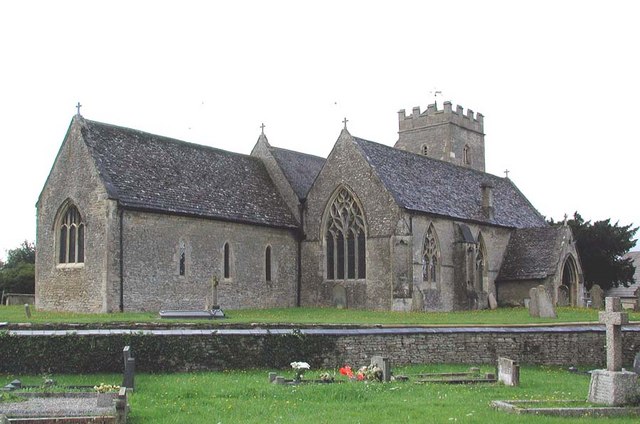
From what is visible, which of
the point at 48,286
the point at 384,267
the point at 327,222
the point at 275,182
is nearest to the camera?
the point at 48,286

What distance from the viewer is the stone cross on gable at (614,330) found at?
15500 millimetres

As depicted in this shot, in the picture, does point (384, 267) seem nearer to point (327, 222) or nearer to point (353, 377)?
point (327, 222)

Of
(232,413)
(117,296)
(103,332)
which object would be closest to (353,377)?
(232,413)

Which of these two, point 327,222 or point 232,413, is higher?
point 327,222

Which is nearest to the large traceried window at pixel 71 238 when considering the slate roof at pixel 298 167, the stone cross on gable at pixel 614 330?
the slate roof at pixel 298 167

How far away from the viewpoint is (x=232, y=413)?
14617mm

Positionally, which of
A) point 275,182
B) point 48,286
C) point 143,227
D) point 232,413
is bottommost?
point 232,413

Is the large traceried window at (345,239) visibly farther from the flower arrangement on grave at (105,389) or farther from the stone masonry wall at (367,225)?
the flower arrangement on grave at (105,389)

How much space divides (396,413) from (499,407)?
1877 millimetres

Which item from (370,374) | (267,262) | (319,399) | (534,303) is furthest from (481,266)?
(319,399)

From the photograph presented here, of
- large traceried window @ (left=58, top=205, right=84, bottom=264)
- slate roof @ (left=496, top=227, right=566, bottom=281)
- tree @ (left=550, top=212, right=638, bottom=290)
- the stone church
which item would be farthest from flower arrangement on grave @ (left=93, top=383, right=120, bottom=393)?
tree @ (left=550, top=212, right=638, bottom=290)

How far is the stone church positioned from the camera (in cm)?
3403

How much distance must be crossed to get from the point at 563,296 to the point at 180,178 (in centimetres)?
2202

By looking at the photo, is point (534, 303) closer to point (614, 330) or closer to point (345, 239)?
point (345, 239)
